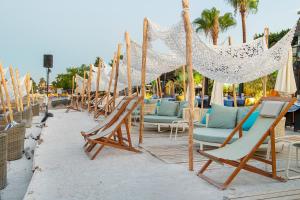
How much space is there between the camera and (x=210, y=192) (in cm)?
319

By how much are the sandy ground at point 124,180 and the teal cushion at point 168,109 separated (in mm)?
3124

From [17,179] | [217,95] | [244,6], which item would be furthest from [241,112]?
[244,6]

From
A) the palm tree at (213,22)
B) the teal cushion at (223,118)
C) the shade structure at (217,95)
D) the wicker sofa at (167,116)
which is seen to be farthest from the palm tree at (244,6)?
the teal cushion at (223,118)

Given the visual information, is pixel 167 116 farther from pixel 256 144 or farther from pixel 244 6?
pixel 244 6

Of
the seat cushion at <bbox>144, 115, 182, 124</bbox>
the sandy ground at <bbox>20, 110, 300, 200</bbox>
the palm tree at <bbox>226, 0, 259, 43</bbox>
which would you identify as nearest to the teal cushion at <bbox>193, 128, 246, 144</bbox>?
the sandy ground at <bbox>20, 110, 300, 200</bbox>

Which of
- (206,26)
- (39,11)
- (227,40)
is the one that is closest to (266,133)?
(227,40)

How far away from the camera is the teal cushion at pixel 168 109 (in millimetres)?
8164

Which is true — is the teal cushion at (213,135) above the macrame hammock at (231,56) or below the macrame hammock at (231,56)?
below

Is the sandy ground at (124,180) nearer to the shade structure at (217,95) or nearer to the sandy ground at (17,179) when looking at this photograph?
the sandy ground at (17,179)

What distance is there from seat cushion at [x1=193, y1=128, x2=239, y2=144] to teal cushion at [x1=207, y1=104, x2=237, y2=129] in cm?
21

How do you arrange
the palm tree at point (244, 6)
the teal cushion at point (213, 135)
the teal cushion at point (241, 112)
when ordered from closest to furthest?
the teal cushion at point (213, 135), the teal cushion at point (241, 112), the palm tree at point (244, 6)

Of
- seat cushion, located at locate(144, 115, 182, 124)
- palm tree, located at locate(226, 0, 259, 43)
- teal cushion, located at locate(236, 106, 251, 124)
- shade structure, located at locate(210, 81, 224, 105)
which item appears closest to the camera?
teal cushion, located at locate(236, 106, 251, 124)

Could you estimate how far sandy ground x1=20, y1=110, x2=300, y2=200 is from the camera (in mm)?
3182

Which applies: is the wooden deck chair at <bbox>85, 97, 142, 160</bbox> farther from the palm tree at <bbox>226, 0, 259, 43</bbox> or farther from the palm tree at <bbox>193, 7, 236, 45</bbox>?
the palm tree at <bbox>193, 7, 236, 45</bbox>
